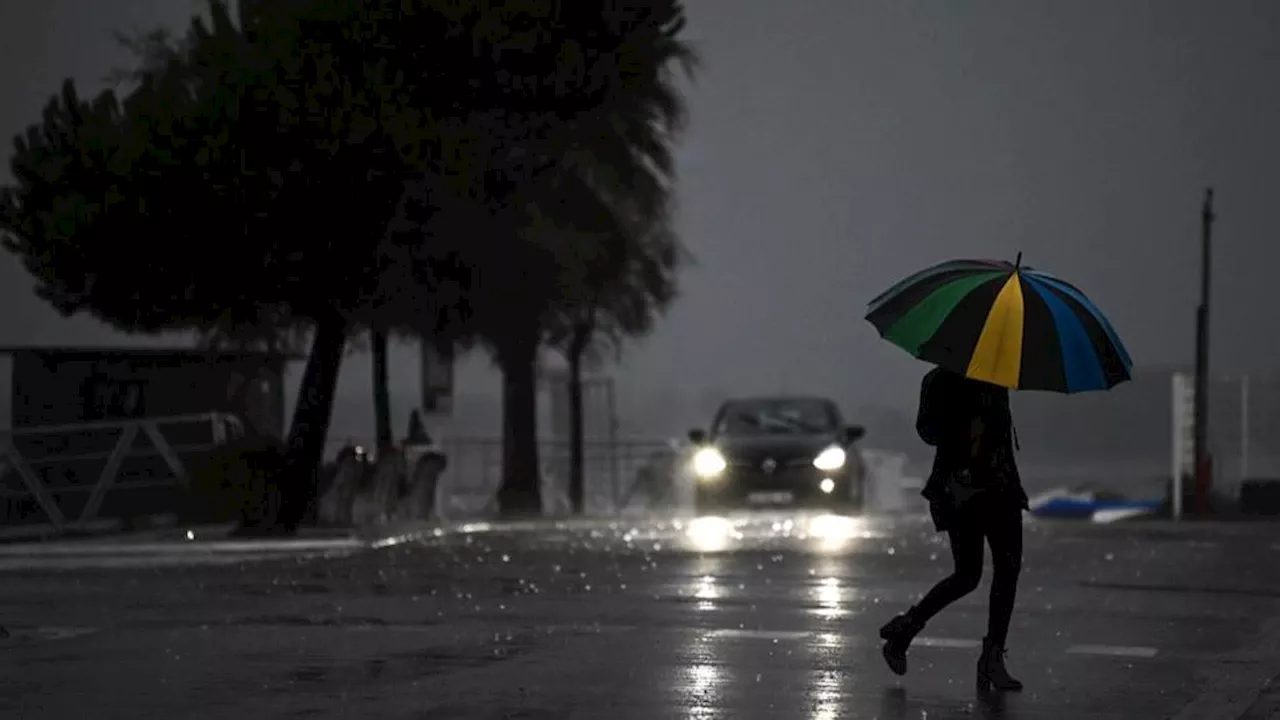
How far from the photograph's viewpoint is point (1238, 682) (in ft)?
41.5

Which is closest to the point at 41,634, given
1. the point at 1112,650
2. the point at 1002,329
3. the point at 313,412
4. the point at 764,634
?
the point at 764,634

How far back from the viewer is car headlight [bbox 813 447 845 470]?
33.5m

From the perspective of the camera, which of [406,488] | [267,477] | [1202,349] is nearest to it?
[267,477]

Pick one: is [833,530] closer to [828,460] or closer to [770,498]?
[770,498]

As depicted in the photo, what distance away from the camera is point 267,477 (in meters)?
27.0

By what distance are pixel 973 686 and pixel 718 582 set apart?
7202 mm

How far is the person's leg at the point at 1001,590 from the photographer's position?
12070mm

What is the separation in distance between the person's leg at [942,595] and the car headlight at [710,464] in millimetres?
21336

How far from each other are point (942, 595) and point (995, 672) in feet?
1.59

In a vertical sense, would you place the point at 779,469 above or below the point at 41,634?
above

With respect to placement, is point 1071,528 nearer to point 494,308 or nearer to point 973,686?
point 494,308

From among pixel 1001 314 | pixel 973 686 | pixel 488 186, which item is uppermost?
pixel 488 186

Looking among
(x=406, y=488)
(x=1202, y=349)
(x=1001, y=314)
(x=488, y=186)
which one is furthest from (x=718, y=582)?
(x=1202, y=349)

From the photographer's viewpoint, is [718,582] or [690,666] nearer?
[690,666]
